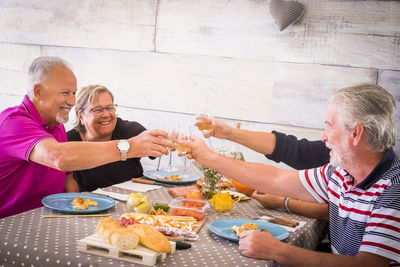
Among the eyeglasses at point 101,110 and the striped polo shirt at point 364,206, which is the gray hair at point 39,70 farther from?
the striped polo shirt at point 364,206

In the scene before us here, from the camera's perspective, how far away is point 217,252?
164 centimetres

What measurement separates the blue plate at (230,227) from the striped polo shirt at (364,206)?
0.82 feet

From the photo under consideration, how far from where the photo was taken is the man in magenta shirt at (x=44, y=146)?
84.7 inches

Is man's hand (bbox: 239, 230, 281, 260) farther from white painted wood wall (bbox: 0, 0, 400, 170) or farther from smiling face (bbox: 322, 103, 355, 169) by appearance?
white painted wood wall (bbox: 0, 0, 400, 170)

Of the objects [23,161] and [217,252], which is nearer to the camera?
[217,252]

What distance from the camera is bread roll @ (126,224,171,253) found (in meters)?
1.49

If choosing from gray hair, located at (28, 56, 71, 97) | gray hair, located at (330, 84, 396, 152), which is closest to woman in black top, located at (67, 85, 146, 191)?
gray hair, located at (28, 56, 71, 97)

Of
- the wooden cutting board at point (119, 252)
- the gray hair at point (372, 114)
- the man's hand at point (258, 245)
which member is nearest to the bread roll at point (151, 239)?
the wooden cutting board at point (119, 252)

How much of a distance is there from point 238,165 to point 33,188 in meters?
1.14

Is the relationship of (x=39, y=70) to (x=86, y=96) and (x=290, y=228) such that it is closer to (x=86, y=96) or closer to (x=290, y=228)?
(x=86, y=96)

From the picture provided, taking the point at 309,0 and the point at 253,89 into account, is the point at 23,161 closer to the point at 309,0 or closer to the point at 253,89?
the point at 253,89

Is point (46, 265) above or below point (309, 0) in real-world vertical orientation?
below

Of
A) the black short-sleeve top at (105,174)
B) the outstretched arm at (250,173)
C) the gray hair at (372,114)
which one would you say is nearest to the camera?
the gray hair at (372,114)

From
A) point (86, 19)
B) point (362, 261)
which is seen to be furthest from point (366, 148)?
point (86, 19)
